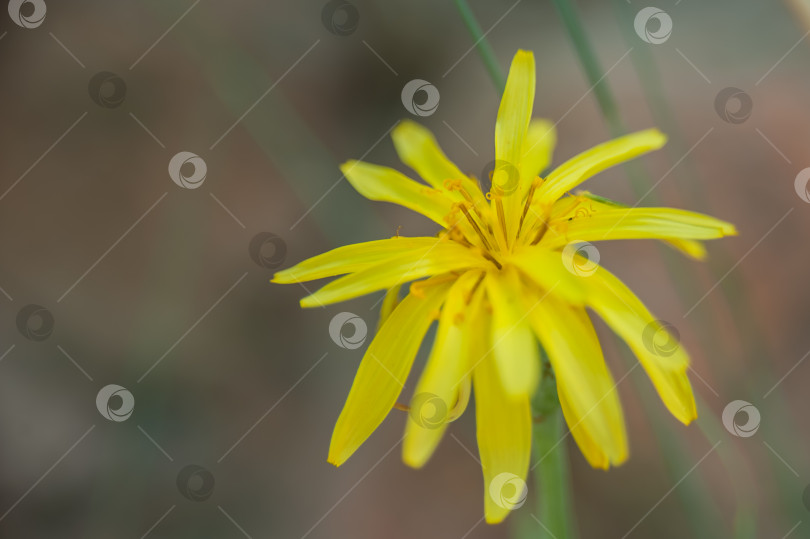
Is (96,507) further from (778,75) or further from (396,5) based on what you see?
(778,75)

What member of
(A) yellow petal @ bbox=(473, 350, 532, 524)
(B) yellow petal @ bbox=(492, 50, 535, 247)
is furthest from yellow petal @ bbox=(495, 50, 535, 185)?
(A) yellow petal @ bbox=(473, 350, 532, 524)

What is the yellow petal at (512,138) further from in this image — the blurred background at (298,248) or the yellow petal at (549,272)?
the blurred background at (298,248)

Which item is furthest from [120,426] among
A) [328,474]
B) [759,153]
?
[759,153]

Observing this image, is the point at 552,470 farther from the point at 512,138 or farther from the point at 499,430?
the point at 512,138

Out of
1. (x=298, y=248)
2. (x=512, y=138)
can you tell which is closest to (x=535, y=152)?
(x=512, y=138)

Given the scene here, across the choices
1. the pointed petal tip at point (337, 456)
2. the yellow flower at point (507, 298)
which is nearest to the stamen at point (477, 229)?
the yellow flower at point (507, 298)

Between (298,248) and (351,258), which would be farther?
(298,248)
